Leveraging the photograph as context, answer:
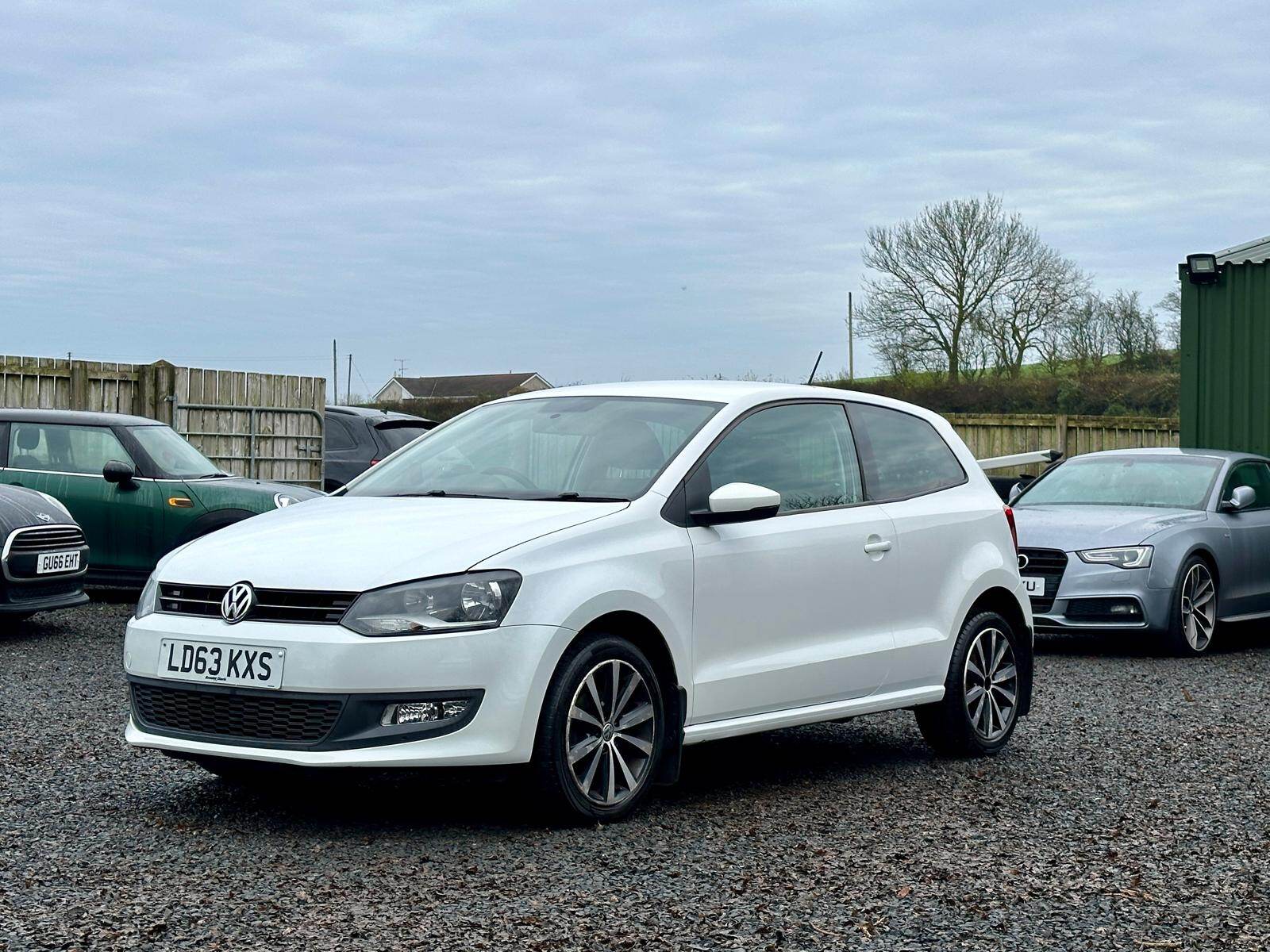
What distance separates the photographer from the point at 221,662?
203 inches

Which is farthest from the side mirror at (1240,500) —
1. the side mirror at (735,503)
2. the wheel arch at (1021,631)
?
the side mirror at (735,503)

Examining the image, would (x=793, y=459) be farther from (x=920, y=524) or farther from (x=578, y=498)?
(x=578, y=498)

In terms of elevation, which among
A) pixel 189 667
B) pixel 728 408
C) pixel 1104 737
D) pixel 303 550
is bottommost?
pixel 1104 737

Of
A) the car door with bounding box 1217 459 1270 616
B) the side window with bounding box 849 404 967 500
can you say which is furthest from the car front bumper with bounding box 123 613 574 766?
the car door with bounding box 1217 459 1270 616

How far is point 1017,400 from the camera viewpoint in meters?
43.4

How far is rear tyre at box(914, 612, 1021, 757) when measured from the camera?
6973 millimetres

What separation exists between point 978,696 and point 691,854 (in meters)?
2.39

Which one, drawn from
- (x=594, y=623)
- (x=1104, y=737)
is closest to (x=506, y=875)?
(x=594, y=623)

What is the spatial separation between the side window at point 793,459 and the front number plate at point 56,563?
255 inches

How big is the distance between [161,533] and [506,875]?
367 inches

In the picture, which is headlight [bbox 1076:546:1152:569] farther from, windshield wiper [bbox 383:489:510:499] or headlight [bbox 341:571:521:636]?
headlight [bbox 341:571:521:636]

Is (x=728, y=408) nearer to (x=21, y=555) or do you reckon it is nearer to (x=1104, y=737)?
(x=1104, y=737)

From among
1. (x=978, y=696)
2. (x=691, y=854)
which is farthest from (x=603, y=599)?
(x=978, y=696)

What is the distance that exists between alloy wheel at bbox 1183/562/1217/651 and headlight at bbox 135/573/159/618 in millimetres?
8034
